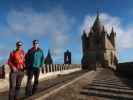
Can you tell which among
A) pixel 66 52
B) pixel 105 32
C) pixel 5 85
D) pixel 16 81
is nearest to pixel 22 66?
pixel 16 81

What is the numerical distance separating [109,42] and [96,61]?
51.2ft

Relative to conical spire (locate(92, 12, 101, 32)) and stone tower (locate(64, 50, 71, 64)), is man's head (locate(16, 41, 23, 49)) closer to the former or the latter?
stone tower (locate(64, 50, 71, 64))


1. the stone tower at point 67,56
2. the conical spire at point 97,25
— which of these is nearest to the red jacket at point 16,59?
the stone tower at point 67,56

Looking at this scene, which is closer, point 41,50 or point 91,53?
point 41,50

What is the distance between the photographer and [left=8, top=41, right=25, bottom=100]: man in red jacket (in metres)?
8.57

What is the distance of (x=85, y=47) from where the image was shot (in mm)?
129250

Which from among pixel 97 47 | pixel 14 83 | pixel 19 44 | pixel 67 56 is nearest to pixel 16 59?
pixel 19 44

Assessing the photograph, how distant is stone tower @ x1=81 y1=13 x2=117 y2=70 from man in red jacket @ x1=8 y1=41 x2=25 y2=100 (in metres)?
111

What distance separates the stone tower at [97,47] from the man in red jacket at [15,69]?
111 meters

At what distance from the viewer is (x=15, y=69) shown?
866 centimetres

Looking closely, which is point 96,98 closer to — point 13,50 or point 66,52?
point 13,50

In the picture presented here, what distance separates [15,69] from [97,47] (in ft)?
387

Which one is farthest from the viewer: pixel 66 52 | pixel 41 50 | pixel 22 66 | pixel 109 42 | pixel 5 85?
pixel 109 42

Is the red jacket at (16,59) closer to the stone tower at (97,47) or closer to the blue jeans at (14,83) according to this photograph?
the blue jeans at (14,83)
